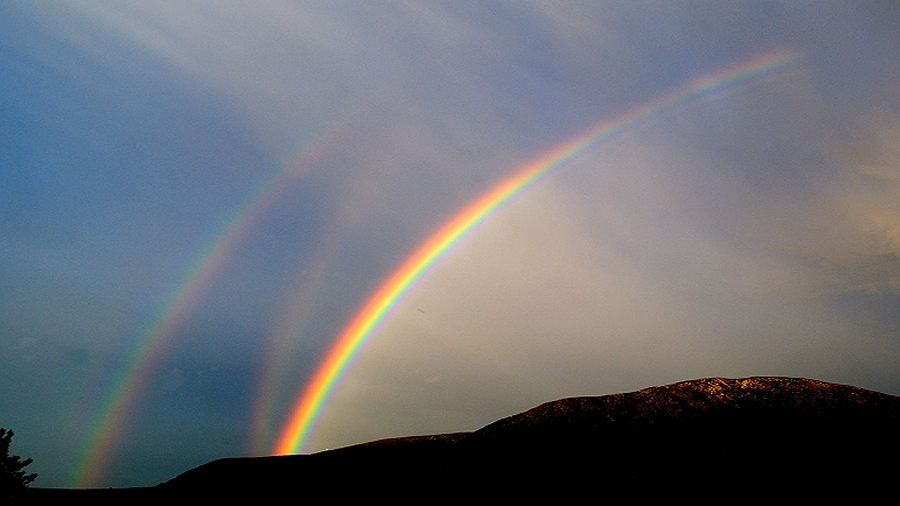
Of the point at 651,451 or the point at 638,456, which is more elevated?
the point at 651,451

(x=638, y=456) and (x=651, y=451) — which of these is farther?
(x=651, y=451)

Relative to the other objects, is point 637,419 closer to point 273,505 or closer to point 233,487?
point 273,505

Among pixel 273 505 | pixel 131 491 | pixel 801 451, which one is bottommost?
pixel 801 451

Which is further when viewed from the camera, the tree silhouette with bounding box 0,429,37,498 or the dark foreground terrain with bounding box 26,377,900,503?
the tree silhouette with bounding box 0,429,37,498

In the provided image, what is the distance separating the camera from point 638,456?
107 feet

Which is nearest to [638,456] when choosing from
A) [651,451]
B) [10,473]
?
[651,451]

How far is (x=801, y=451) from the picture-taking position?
30672 mm

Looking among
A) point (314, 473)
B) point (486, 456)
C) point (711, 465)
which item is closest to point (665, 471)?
point (711, 465)

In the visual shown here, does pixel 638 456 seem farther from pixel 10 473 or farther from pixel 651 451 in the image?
pixel 10 473

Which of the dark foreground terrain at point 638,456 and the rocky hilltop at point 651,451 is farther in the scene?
the rocky hilltop at point 651,451

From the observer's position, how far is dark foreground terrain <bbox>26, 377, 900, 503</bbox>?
96.3 feet

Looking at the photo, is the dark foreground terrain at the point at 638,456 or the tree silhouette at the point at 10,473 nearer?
the dark foreground terrain at the point at 638,456

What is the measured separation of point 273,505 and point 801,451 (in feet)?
97.7

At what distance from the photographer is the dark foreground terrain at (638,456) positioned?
29.3 meters
